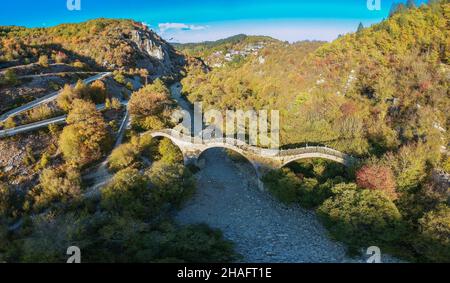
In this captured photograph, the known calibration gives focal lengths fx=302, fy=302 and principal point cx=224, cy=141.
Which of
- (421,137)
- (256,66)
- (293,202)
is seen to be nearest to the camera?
(293,202)

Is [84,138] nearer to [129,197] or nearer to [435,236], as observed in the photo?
[129,197]

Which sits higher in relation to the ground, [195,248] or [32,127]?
[32,127]

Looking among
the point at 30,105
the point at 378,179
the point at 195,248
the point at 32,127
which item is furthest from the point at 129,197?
the point at 30,105

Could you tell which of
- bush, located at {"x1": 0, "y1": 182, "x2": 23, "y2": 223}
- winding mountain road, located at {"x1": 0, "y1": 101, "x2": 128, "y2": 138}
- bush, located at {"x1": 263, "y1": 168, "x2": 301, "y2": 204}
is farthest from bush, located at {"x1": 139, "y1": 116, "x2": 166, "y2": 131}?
bush, located at {"x1": 263, "y1": 168, "x2": 301, "y2": 204}

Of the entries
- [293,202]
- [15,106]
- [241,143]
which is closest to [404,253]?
[293,202]

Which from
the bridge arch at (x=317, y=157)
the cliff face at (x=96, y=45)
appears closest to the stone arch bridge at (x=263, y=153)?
the bridge arch at (x=317, y=157)

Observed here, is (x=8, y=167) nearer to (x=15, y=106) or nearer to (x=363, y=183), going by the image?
(x=15, y=106)
